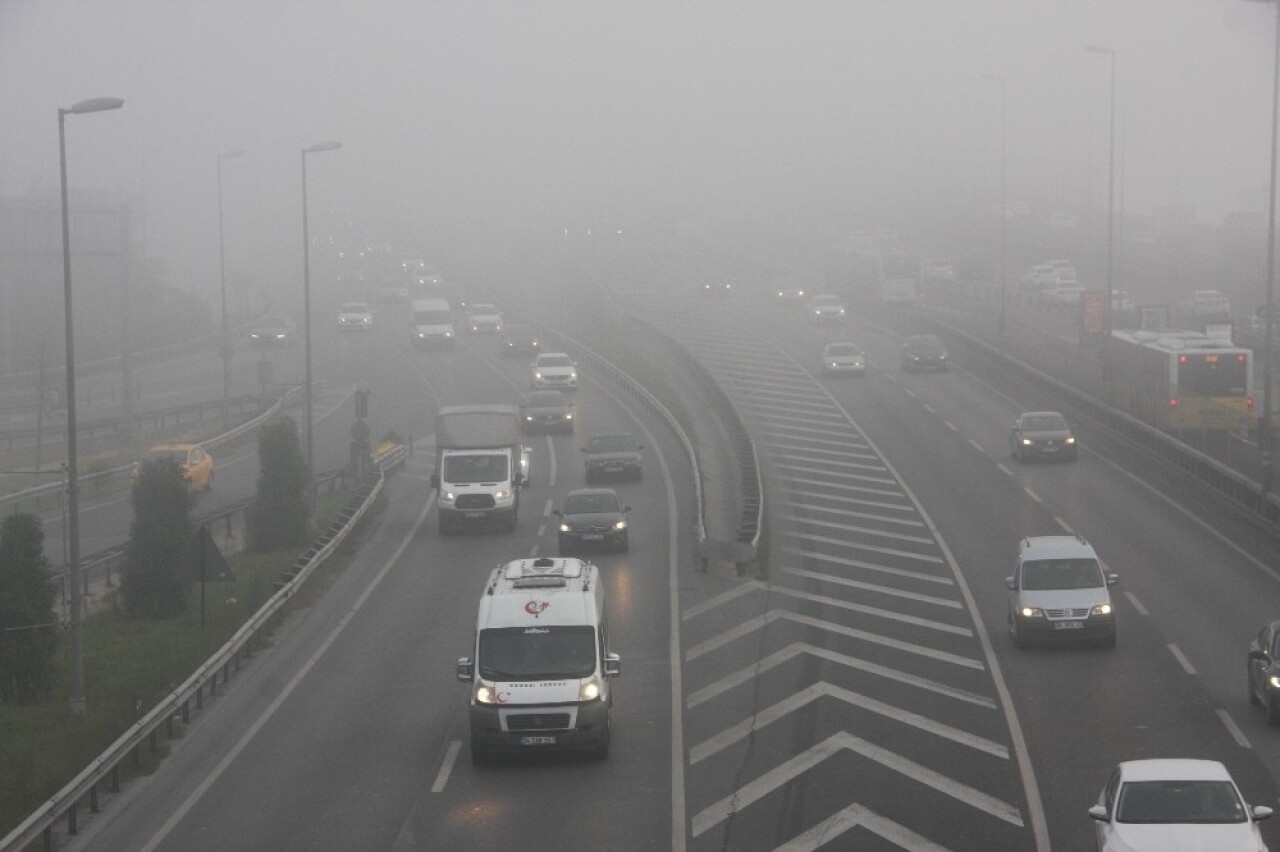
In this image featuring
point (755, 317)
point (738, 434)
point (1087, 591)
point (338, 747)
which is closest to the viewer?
point (338, 747)

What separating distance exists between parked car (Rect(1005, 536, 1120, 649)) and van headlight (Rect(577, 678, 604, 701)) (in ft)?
30.6

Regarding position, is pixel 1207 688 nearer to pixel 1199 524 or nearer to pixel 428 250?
→ pixel 1199 524

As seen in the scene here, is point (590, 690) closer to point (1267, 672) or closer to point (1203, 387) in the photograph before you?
point (1267, 672)

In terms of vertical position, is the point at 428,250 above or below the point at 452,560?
above

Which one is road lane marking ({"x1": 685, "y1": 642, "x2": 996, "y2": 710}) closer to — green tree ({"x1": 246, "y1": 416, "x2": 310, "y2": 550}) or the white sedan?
the white sedan

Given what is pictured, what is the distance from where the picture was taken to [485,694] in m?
20.9

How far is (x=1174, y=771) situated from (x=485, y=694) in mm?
8754

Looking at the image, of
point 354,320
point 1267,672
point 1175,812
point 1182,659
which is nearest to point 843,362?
point 354,320

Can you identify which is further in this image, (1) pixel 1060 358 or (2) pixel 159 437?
(1) pixel 1060 358

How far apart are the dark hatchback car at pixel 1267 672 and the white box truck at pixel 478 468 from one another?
71.8ft

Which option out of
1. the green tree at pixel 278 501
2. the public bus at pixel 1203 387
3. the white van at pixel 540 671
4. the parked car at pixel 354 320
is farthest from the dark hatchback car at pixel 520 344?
the white van at pixel 540 671

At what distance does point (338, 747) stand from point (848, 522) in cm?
2094

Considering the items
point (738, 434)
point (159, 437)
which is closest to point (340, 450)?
point (159, 437)

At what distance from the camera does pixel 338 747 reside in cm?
2258
